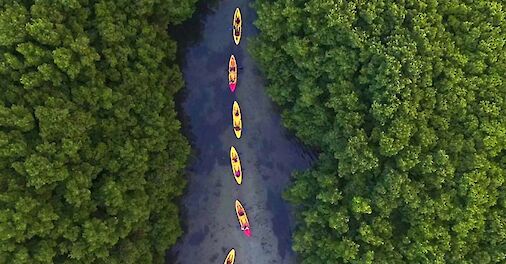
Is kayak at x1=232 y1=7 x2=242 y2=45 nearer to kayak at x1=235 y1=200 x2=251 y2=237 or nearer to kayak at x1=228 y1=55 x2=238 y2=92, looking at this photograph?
kayak at x1=228 y1=55 x2=238 y2=92

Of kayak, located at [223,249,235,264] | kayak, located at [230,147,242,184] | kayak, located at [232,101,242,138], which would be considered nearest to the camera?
kayak, located at [223,249,235,264]

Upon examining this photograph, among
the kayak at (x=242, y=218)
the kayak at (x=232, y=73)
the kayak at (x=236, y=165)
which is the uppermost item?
the kayak at (x=232, y=73)

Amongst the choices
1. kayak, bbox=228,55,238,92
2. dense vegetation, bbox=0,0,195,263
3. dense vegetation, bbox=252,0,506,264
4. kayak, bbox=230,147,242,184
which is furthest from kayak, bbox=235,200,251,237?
kayak, bbox=228,55,238,92

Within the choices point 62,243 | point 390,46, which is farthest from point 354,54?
point 62,243

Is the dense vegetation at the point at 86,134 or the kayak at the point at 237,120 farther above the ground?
the kayak at the point at 237,120

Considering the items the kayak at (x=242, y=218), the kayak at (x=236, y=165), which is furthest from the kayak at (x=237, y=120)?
the kayak at (x=242, y=218)

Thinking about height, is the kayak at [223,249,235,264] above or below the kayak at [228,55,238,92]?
below

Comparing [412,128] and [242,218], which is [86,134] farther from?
[412,128]

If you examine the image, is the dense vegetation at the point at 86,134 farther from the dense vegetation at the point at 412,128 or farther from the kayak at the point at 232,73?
the dense vegetation at the point at 412,128
